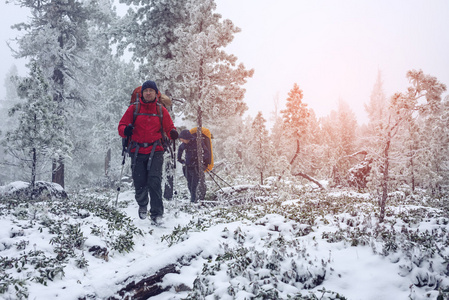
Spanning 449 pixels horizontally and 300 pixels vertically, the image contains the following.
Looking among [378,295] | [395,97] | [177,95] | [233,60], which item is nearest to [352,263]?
[378,295]

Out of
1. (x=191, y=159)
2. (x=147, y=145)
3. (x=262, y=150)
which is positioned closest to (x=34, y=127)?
(x=191, y=159)

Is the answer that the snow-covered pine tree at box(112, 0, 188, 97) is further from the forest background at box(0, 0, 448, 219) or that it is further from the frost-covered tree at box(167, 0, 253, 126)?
the frost-covered tree at box(167, 0, 253, 126)

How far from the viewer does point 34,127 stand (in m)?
11.1

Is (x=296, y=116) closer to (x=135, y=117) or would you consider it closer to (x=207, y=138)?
(x=207, y=138)

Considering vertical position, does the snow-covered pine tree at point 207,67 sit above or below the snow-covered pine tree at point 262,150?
above

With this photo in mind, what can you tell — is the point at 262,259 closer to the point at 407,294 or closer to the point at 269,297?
the point at 269,297

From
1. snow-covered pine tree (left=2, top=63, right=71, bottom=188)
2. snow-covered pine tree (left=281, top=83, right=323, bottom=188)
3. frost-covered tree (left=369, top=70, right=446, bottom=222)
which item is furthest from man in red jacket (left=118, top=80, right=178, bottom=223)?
snow-covered pine tree (left=281, top=83, right=323, bottom=188)

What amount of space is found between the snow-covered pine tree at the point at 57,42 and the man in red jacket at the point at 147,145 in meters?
10.3

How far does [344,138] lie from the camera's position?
3728 cm

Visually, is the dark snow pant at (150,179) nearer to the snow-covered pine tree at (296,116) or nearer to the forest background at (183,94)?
the forest background at (183,94)

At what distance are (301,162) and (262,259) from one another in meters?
27.1

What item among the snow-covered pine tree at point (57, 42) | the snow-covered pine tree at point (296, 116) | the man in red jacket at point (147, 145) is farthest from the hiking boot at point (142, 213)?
the snow-covered pine tree at point (296, 116)

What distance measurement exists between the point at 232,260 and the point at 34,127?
10975 millimetres

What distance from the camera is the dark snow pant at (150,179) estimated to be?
6.89 metres
